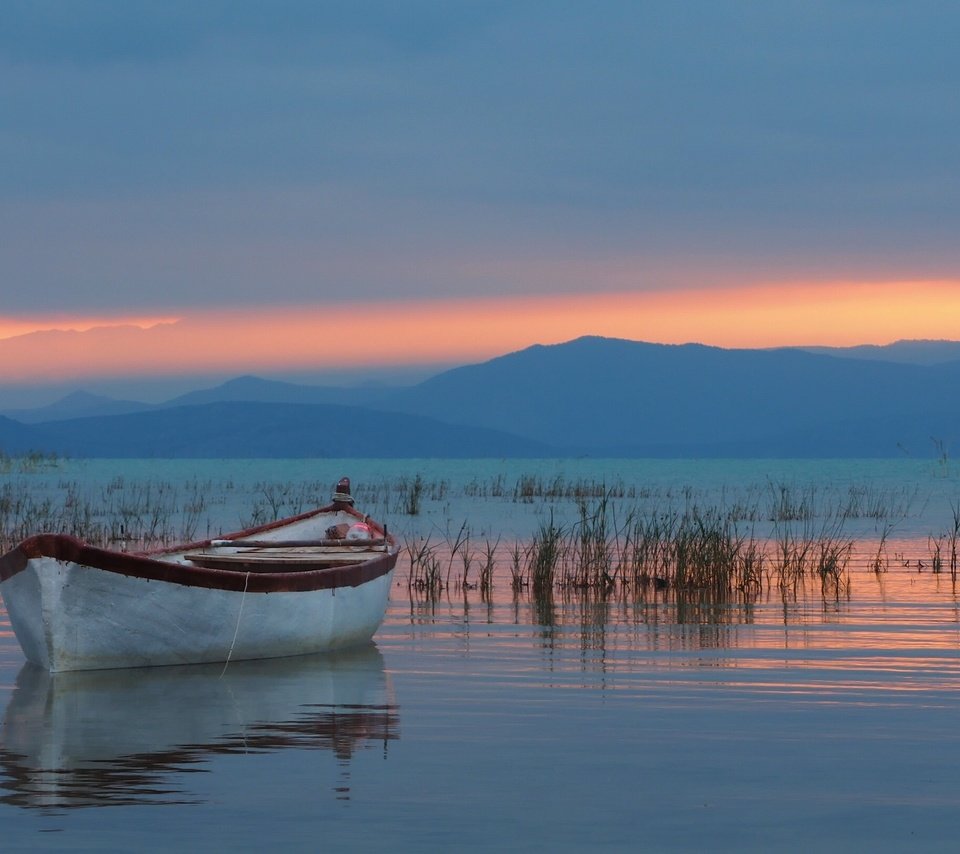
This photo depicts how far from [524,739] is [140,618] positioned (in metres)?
4.29

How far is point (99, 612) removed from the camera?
12.3m

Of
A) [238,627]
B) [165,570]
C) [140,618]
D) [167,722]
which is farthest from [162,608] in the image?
[167,722]

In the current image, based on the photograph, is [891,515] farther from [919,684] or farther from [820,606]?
[919,684]

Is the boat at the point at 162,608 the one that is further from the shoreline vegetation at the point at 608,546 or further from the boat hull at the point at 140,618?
the shoreline vegetation at the point at 608,546

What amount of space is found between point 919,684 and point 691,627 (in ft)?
13.4

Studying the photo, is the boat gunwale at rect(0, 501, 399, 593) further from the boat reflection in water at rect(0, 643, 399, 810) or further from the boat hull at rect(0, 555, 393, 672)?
the boat reflection in water at rect(0, 643, 399, 810)

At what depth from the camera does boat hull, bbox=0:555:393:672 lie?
12.1 metres

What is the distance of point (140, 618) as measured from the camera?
1247 cm

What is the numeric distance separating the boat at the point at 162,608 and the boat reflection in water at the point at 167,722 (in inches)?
6.6

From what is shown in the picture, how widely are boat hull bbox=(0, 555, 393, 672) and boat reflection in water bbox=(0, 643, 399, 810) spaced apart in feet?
0.45

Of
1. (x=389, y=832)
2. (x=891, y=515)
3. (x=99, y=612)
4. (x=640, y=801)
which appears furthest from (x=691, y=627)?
(x=891, y=515)

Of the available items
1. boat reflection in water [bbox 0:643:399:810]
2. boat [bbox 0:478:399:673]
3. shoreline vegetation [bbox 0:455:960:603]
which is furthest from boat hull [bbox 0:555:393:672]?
shoreline vegetation [bbox 0:455:960:603]

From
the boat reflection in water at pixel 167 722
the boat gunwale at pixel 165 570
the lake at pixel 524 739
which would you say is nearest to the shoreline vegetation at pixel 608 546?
the lake at pixel 524 739

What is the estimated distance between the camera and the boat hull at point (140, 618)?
39.6ft
